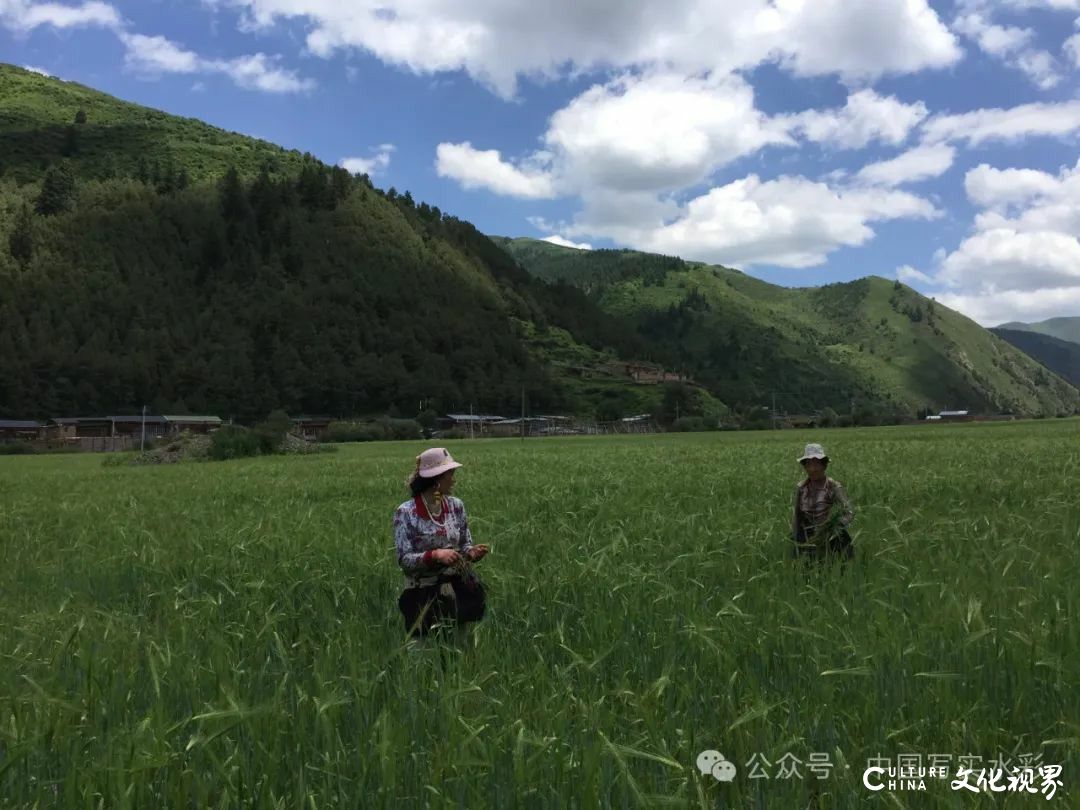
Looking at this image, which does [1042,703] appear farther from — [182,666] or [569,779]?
[182,666]

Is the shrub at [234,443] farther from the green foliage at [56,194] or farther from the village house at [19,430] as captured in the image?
the green foliage at [56,194]

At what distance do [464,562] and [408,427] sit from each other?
111 m

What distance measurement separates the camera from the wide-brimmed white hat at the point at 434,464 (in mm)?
5203

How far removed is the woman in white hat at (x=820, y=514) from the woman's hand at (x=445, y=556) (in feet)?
12.9

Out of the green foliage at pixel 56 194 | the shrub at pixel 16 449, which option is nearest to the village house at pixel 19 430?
the shrub at pixel 16 449

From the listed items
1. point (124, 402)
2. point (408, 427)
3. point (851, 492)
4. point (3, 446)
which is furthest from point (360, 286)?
point (851, 492)

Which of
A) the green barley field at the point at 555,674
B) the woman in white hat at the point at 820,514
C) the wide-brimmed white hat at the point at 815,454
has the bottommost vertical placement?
the green barley field at the point at 555,674

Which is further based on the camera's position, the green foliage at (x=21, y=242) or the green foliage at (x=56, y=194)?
the green foliage at (x=56, y=194)

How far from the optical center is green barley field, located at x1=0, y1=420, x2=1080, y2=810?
3.12 metres

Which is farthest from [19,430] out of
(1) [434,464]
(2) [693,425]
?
(1) [434,464]

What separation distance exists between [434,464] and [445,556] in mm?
687

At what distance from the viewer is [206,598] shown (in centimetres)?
668

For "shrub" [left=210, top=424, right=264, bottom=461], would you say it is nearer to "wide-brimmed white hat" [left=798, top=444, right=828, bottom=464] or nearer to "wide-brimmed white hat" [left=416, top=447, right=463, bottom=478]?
"wide-brimmed white hat" [left=798, top=444, right=828, bottom=464]

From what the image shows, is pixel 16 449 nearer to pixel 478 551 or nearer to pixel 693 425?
pixel 693 425
